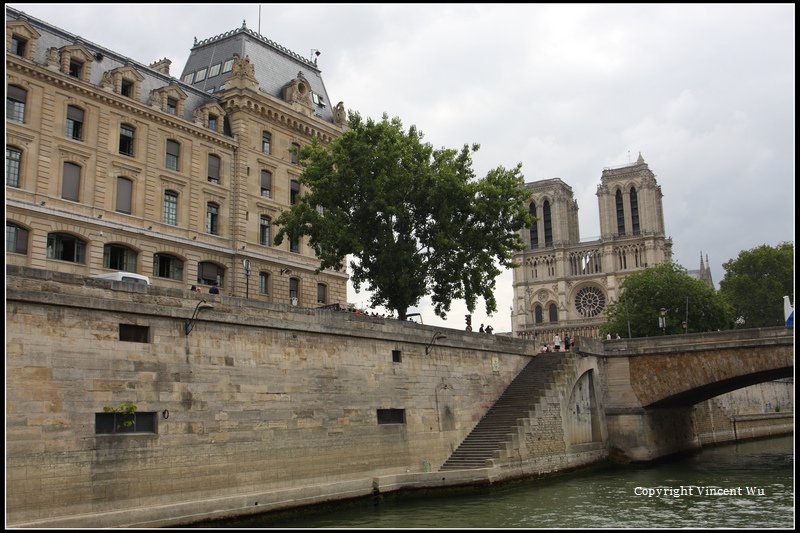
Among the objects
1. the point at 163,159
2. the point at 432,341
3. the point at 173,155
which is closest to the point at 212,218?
the point at 173,155

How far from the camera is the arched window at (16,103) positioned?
3400cm

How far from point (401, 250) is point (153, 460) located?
58.5ft

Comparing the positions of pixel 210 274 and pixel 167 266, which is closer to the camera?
pixel 167 266

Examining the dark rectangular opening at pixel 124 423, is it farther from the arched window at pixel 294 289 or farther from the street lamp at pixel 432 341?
the arched window at pixel 294 289

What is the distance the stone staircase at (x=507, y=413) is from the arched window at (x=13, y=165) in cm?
2190

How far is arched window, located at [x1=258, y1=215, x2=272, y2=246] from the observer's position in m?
44.8

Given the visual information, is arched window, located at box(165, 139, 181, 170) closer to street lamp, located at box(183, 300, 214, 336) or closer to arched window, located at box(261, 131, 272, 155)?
arched window, located at box(261, 131, 272, 155)

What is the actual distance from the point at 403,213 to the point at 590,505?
16.0 meters

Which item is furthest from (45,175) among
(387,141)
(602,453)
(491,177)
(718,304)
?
(718,304)

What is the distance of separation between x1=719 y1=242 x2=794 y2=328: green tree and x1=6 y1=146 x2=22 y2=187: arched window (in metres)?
70.9

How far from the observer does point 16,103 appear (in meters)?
34.3

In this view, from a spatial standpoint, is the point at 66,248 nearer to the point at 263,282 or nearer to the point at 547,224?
the point at 263,282

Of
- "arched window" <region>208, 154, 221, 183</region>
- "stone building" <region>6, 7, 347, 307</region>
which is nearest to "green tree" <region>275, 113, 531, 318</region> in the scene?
"stone building" <region>6, 7, 347, 307</region>

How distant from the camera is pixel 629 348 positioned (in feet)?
136
